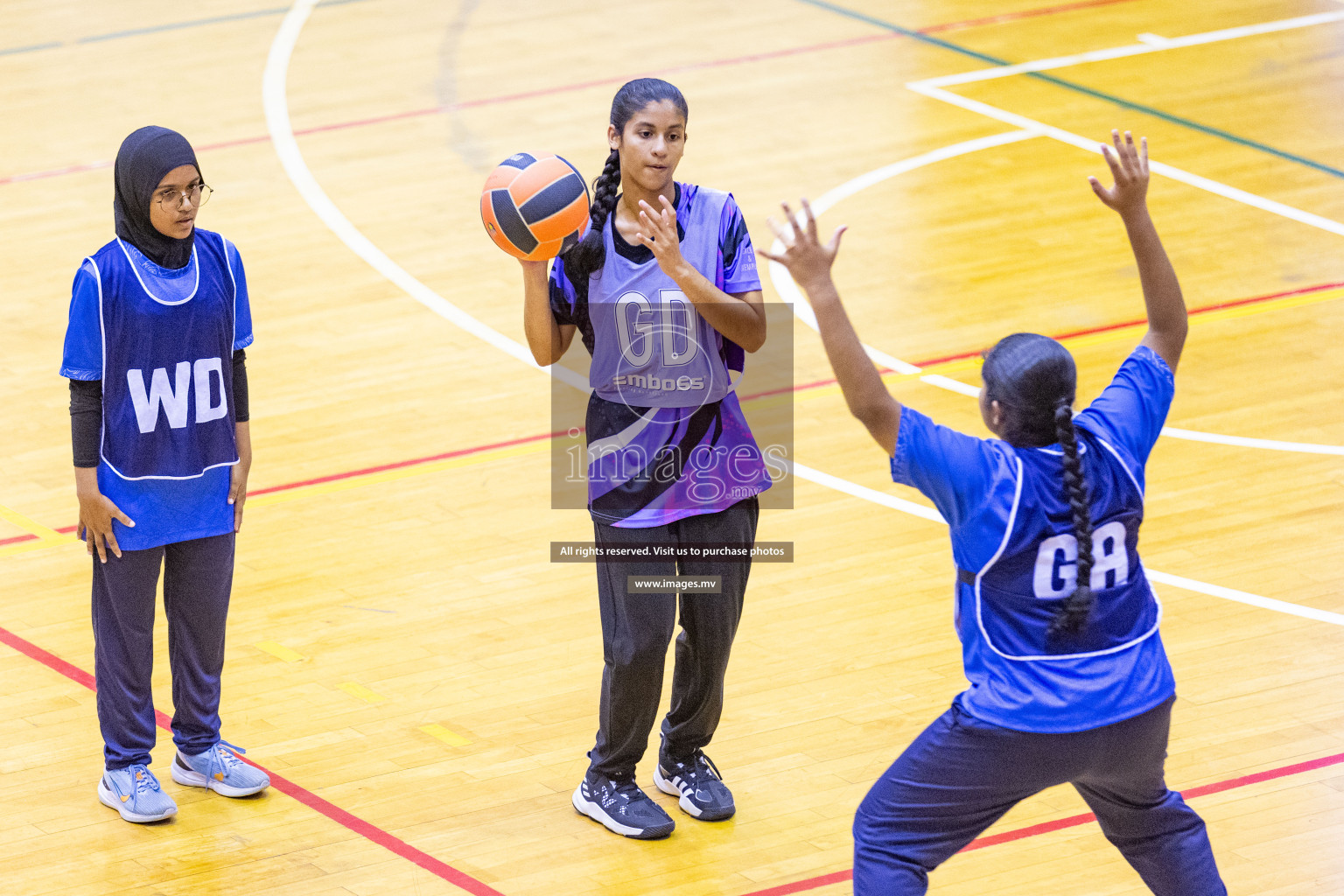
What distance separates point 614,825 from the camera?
5.56 meters

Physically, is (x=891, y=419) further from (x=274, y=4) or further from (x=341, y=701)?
(x=274, y=4)

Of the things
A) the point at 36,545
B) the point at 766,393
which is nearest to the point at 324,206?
the point at 766,393

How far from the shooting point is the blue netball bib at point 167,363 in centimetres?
535

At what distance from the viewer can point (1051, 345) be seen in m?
4.11

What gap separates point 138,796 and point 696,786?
1662 millimetres

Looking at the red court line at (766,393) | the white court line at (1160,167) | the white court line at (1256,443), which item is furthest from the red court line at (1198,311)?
the white court line at (1256,443)

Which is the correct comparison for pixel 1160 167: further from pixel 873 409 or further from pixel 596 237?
pixel 873 409

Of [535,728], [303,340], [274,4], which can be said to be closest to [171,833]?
[535,728]

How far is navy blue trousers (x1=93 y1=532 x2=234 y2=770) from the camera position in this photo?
18.2ft

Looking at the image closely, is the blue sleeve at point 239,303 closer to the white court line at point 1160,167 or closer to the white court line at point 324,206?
the white court line at point 324,206

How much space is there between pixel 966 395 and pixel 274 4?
8669mm

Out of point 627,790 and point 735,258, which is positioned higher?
point 735,258

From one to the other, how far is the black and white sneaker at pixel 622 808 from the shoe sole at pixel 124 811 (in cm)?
122

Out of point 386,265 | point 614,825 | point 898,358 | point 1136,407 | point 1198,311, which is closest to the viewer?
point 1136,407
